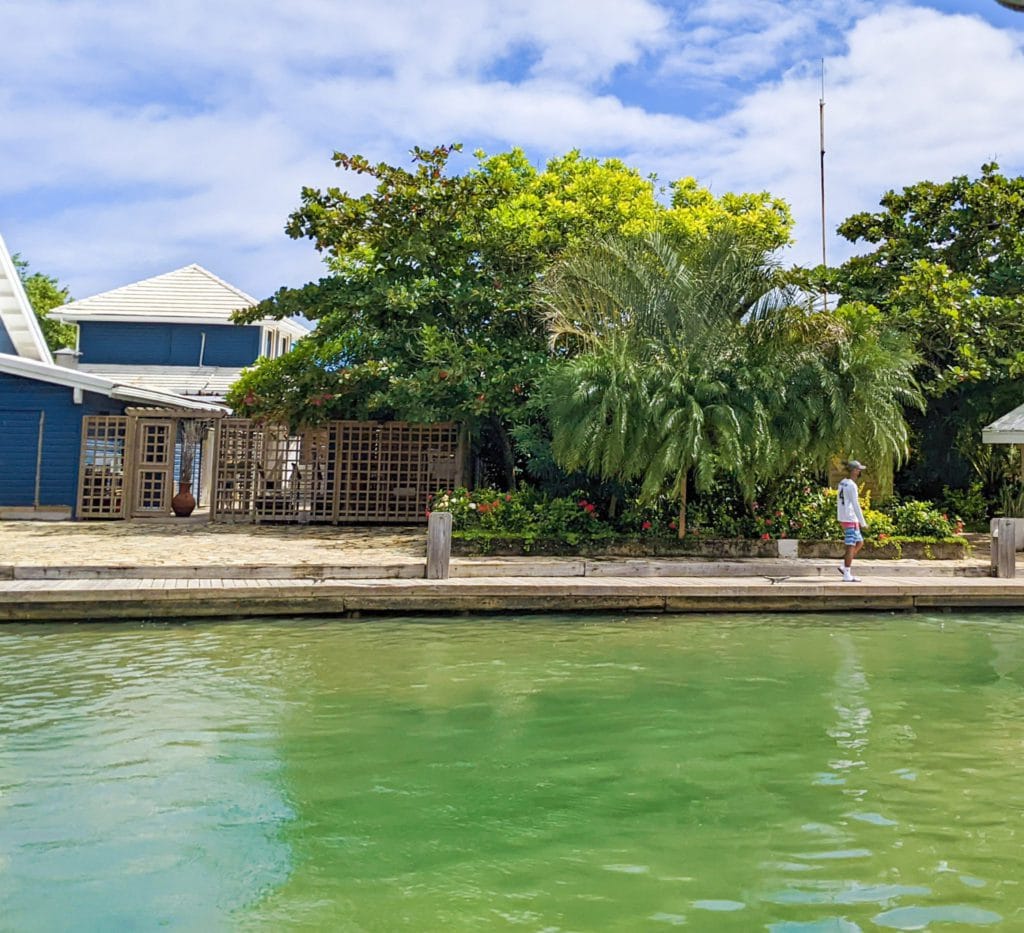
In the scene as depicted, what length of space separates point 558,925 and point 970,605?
9.78 m

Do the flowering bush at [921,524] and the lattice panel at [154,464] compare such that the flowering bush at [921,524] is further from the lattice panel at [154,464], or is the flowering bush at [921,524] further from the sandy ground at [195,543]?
the lattice panel at [154,464]

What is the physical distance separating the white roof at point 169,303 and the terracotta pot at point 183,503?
768 centimetres

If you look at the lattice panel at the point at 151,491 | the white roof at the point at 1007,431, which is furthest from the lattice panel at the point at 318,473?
the white roof at the point at 1007,431

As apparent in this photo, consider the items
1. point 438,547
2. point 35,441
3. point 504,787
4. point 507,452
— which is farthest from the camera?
point 35,441

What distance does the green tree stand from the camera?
3768cm

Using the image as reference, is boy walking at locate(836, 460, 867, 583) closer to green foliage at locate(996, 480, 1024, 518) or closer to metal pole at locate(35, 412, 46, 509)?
green foliage at locate(996, 480, 1024, 518)

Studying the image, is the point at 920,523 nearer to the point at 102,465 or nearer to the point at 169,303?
the point at 102,465

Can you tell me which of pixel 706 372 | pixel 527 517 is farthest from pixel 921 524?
pixel 527 517

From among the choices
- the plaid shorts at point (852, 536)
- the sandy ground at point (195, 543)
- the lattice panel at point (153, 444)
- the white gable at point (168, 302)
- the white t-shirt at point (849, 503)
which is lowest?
the sandy ground at point (195, 543)

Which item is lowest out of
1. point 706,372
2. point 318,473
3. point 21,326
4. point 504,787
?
point 504,787

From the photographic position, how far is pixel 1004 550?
42.4 ft

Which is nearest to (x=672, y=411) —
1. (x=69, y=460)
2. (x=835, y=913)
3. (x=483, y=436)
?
(x=483, y=436)

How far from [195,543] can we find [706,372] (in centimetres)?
768

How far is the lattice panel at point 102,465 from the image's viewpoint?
723 inches
